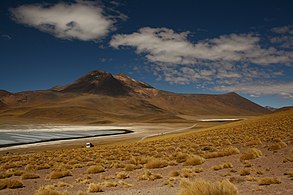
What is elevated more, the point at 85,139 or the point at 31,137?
the point at 31,137

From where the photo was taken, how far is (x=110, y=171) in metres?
16.8

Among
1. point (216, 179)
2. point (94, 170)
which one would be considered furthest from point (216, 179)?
point (94, 170)

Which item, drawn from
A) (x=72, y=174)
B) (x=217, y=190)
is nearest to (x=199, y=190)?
(x=217, y=190)

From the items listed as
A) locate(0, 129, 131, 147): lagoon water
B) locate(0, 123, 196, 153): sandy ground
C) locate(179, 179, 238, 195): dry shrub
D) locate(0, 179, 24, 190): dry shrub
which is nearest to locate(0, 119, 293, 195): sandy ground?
locate(0, 179, 24, 190): dry shrub

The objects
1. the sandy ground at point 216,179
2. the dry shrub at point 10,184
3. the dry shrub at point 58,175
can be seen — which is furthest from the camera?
the dry shrub at point 58,175

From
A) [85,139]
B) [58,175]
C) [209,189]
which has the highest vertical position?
[85,139]

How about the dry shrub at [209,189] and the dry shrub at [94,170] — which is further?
the dry shrub at [94,170]

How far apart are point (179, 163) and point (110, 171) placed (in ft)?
13.7

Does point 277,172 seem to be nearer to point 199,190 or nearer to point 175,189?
point 175,189

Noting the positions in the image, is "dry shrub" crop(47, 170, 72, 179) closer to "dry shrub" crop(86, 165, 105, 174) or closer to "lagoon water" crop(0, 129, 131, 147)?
"dry shrub" crop(86, 165, 105, 174)

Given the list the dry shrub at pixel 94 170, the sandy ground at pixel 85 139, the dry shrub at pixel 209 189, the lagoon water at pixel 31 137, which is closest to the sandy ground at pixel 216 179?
the dry shrub at pixel 94 170

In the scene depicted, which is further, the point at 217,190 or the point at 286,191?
the point at 286,191

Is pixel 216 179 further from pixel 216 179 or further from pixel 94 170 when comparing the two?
pixel 94 170

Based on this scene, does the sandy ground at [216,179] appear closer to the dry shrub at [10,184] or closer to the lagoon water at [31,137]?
the dry shrub at [10,184]
